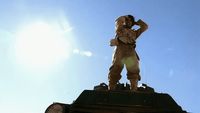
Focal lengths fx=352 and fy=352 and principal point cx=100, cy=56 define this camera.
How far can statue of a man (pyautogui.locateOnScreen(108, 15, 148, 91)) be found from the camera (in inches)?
346

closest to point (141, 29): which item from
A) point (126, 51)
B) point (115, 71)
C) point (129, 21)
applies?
point (129, 21)

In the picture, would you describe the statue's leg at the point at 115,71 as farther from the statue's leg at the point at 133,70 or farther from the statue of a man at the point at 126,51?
the statue's leg at the point at 133,70

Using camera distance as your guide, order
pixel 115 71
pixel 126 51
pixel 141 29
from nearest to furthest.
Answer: pixel 115 71 → pixel 126 51 → pixel 141 29

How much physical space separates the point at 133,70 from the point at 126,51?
0.57 meters

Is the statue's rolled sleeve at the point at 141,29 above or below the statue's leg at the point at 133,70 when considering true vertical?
above

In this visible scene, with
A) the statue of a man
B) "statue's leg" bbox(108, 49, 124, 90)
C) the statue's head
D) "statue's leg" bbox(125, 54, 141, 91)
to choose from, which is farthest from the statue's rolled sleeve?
"statue's leg" bbox(108, 49, 124, 90)

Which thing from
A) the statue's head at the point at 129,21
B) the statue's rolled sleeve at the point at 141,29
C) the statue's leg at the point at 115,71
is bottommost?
the statue's leg at the point at 115,71

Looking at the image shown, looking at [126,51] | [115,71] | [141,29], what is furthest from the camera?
[141,29]

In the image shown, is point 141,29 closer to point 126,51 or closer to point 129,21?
point 129,21

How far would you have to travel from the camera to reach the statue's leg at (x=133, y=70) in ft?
28.6

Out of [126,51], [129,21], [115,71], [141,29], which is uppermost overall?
[129,21]

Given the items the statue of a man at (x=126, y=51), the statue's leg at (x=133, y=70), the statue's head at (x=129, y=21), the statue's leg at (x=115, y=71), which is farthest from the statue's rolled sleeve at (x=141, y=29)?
the statue's leg at (x=115, y=71)

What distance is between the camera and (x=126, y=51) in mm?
9172

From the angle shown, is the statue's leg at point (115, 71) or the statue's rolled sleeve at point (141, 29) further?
the statue's rolled sleeve at point (141, 29)
